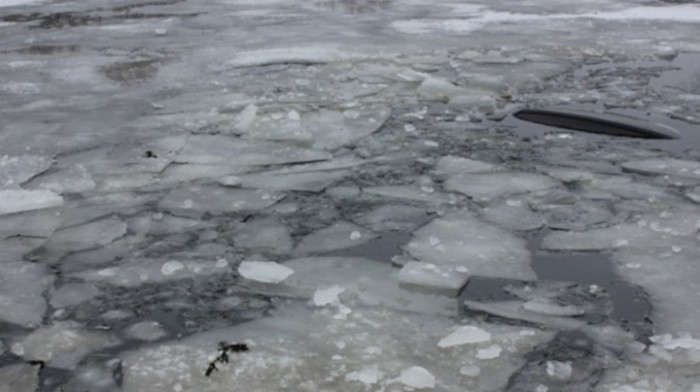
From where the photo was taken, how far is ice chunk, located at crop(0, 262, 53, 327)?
270 centimetres

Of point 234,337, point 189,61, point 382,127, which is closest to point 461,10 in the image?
point 189,61

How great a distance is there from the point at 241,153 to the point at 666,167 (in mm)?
2280

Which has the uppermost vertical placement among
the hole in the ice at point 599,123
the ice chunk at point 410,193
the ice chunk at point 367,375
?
the hole in the ice at point 599,123

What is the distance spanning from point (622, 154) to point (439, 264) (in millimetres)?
1824

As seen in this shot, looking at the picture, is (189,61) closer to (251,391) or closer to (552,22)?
(552,22)

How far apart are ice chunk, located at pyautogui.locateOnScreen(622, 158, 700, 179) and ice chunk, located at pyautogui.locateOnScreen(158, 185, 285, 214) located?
184 cm

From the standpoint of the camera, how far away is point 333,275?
2963 millimetres

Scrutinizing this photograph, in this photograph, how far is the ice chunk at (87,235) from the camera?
3.28 meters

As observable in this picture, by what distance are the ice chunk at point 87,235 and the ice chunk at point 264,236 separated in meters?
0.52

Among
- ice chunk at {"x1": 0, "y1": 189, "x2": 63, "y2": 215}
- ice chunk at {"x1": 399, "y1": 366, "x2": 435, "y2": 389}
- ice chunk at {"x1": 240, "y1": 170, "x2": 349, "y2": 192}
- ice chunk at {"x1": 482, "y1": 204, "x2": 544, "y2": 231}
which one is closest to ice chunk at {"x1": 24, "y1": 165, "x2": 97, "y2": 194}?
ice chunk at {"x1": 0, "y1": 189, "x2": 63, "y2": 215}

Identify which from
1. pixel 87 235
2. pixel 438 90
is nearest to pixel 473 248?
pixel 87 235

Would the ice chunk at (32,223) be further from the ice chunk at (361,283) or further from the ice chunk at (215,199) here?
the ice chunk at (361,283)

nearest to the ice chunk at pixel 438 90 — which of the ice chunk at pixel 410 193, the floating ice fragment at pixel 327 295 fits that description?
the ice chunk at pixel 410 193

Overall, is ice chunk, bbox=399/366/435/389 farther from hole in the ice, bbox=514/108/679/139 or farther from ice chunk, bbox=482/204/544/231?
hole in the ice, bbox=514/108/679/139
